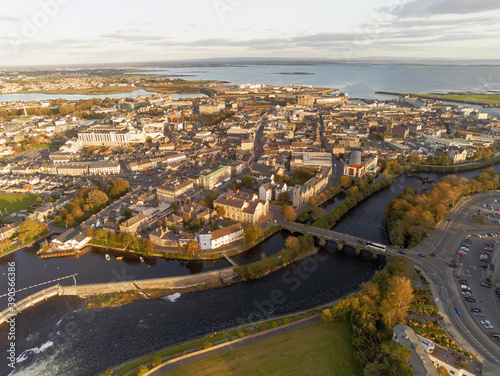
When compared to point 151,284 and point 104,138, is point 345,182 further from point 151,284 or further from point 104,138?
point 104,138

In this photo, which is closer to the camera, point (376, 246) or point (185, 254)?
point (376, 246)

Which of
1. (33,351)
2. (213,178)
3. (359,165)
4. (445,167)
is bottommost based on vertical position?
(33,351)

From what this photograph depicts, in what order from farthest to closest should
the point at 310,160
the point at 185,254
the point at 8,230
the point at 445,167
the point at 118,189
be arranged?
the point at 445,167 < the point at 310,160 < the point at 118,189 < the point at 8,230 < the point at 185,254

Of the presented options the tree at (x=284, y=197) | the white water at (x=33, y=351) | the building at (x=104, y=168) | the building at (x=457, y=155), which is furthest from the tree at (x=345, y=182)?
the white water at (x=33, y=351)

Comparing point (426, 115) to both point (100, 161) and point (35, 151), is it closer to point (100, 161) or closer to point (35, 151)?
point (100, 161)

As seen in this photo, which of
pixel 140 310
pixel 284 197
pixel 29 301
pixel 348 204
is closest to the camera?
pixel 140 310

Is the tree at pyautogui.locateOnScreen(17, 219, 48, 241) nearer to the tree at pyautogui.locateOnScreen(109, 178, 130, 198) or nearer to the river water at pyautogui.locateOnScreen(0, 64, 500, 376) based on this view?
the river water at pyautogui.locateOnScreen(0, 64, 500, 376)

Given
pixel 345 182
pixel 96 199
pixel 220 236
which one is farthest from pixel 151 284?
pixel 345 182
